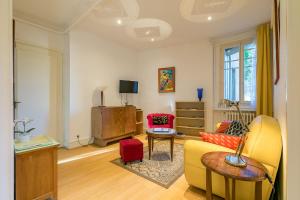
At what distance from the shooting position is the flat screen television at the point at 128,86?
15.5 feet

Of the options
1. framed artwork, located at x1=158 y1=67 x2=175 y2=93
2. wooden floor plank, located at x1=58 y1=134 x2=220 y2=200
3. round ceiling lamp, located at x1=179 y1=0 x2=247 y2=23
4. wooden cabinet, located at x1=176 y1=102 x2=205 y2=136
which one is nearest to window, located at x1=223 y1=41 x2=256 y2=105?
wooden cabinet, located at x1=176 y1=102 x2=205 y2=136

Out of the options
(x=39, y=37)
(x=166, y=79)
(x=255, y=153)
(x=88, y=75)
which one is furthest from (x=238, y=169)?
(x=39, y=37)

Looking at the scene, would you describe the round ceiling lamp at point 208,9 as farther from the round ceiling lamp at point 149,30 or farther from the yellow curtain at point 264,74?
the yellow curtain at point 264,74

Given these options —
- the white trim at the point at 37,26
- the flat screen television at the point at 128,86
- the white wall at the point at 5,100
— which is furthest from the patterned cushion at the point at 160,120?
the white wall at the point at 5,100

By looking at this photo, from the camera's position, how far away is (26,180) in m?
1.53

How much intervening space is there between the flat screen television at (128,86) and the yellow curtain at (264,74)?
3.20 metres

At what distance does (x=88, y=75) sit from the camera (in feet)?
13.1

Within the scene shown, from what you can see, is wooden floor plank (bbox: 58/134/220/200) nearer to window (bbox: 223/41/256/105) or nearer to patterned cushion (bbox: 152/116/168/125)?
patterned cushion (bbox: 152/116/168/125)

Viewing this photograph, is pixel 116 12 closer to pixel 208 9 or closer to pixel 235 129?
pixel 208 9

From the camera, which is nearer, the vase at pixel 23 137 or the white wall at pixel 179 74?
the vase at pixel 23 137

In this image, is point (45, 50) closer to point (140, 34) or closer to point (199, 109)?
point (140, 34)

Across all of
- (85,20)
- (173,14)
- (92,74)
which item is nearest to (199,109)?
(173,14)

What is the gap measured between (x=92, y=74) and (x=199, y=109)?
2.95m

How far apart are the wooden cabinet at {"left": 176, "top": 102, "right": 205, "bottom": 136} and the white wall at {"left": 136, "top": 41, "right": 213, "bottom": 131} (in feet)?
0.51
